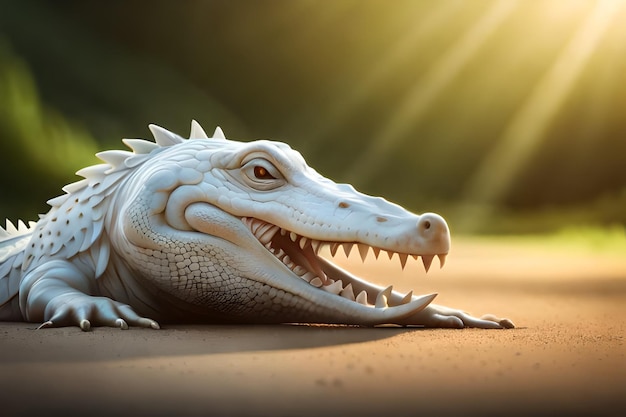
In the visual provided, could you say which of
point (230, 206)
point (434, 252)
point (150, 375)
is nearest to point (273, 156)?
point (230, 206)

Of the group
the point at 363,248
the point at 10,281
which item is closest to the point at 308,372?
the point at 363,248

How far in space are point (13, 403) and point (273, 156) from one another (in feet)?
7.63

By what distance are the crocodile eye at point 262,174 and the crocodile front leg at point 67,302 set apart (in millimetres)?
1012

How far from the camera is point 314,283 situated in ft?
14.2

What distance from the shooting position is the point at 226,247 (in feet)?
14.3

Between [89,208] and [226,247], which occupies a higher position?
[89,208]

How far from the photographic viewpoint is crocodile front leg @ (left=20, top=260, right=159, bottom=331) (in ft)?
13.6

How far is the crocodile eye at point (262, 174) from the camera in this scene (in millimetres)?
4512

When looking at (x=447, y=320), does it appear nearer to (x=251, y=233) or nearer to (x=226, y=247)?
(x=251, y=233)

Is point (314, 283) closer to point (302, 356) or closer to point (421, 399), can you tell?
point (302, 356)

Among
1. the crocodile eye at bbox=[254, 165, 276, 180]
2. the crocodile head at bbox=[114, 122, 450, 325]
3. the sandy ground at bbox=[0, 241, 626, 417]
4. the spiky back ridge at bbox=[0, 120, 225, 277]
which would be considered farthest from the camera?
the spiky back ridge at bbox=[0, 120, 225, 277]

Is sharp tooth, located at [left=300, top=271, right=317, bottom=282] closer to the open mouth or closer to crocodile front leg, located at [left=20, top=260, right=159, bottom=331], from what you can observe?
the open mouth

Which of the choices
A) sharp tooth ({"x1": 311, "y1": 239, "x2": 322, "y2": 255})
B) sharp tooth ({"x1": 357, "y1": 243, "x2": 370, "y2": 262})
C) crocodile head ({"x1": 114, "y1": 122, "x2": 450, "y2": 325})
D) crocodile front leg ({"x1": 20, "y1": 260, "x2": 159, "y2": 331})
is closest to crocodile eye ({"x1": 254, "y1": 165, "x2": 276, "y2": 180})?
crocodile head ({"x1": 114, "y1": 122, "x2": 450, "y2": 325})

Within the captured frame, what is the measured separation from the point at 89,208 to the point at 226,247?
1.10 metres
